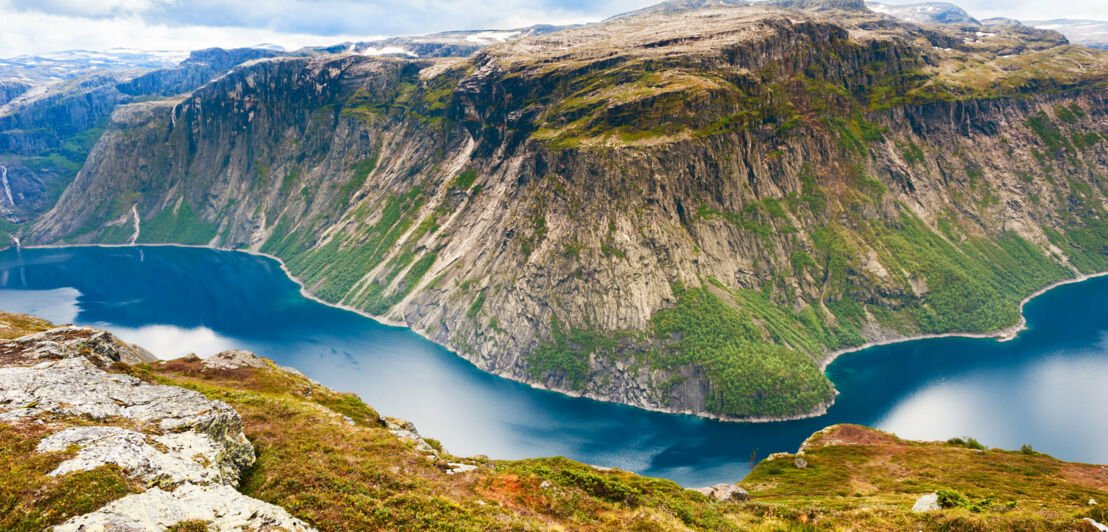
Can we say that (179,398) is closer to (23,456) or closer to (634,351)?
(23,456)

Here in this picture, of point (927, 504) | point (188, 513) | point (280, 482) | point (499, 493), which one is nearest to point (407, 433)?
point (499, 493)

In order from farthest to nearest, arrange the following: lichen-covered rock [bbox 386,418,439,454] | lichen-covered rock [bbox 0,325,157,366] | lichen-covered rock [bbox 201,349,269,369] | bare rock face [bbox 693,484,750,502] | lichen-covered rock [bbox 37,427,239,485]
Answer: lichen-covered rock [bbox 201,349,269,369], bare rock face [bbox 693,484,750,502], lichen-covered rock [bbox 386,418,439,454], lichen-covered rock [bbox 0,325,157,366], lichen-covered rock [bbox 37,427,239,485]

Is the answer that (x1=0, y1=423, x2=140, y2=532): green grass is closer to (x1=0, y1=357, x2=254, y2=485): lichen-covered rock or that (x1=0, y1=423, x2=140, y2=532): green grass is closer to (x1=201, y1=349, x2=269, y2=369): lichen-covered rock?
(x1=0, y1=357, x2=254, y2=485): lichen-covered rock

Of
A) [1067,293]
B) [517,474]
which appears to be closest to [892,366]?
[1067,293]

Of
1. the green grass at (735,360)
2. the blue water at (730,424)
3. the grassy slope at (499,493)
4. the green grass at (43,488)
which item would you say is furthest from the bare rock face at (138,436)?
the green grass at (735,360)

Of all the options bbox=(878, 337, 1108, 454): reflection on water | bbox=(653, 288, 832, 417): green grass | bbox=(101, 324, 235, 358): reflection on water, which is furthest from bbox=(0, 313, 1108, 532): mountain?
bbox=(101, 324, 235, 358): reflection on water

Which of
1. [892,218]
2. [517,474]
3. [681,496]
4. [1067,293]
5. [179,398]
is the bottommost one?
[1067,293]
